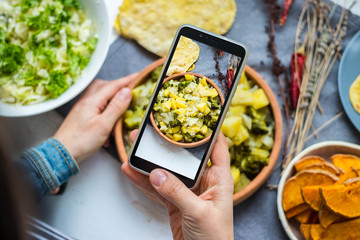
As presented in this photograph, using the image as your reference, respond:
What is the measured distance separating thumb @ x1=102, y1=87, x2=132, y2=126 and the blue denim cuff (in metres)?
0.21

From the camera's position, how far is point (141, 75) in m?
1.37

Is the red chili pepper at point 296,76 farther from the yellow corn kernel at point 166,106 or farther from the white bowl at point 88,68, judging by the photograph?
the white bowl at point 88,68

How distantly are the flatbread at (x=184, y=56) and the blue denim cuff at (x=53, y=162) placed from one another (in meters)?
0.59

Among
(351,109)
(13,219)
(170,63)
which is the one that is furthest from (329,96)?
(13,219)

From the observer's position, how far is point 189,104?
1.01 m

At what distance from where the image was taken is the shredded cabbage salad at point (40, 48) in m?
1.33

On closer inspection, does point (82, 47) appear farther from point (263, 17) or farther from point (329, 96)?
point (329, 96)

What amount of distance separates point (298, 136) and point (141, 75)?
698 mm

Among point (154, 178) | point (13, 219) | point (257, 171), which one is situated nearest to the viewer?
point (13, 219)

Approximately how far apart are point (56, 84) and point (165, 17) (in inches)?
20.9

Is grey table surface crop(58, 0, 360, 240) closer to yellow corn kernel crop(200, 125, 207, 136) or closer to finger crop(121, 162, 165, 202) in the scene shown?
finger crop(121, 162, 165, 202)

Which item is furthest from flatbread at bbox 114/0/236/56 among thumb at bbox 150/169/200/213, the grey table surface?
thumb at bbox 150/169/200/213

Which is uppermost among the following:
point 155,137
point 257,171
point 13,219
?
point 13,219

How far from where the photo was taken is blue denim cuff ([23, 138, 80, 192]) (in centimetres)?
127
